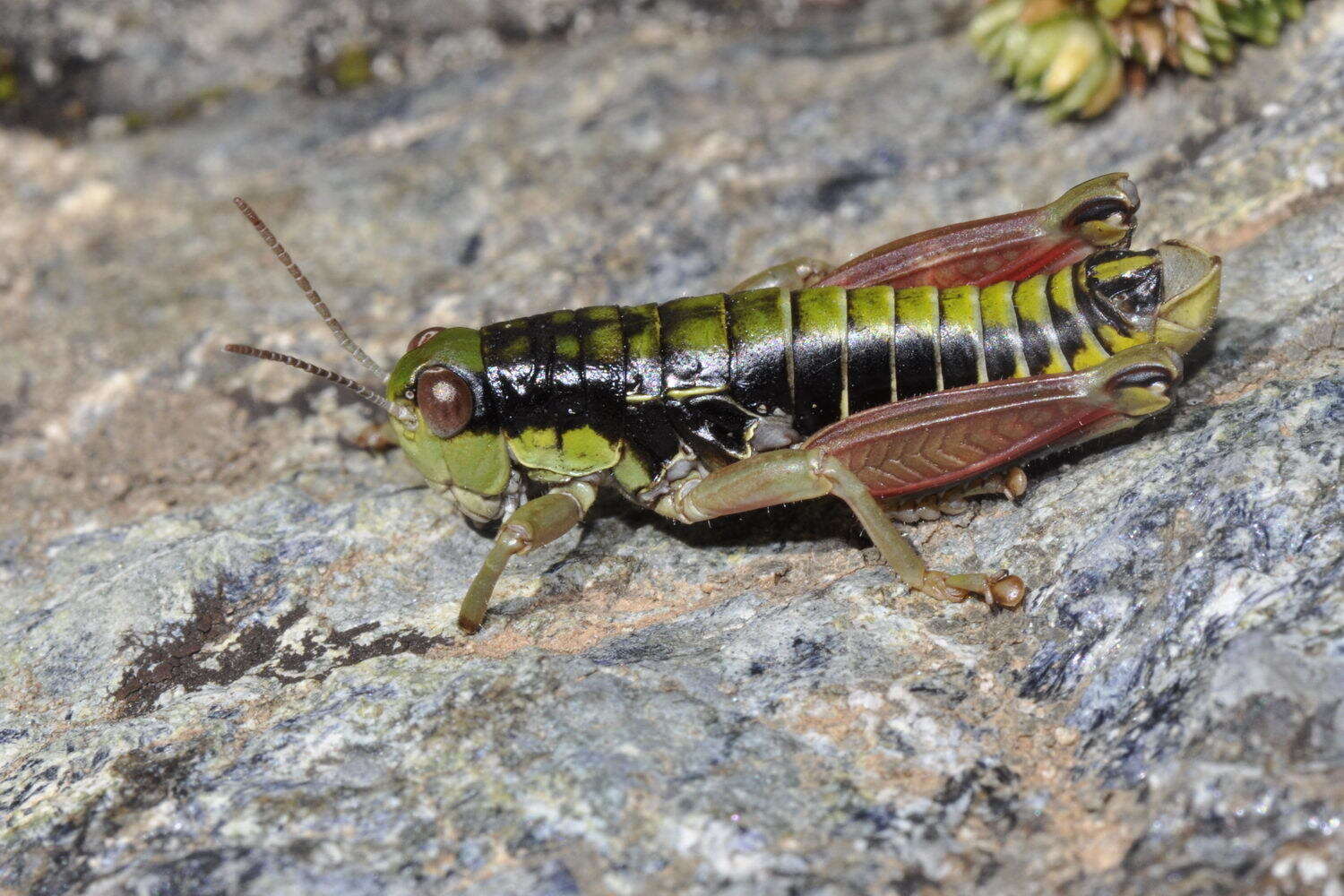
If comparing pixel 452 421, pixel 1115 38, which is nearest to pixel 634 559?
pixel 452 421

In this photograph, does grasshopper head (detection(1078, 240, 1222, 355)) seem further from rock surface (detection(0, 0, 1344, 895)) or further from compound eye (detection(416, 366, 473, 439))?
compound eye (detection(416, 366, 473, 439))

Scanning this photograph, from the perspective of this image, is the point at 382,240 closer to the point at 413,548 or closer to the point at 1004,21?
the point at 413,548

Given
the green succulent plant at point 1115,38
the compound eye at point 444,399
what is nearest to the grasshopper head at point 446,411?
the compound eye at point 444,399

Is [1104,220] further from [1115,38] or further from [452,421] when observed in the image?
[452,421]

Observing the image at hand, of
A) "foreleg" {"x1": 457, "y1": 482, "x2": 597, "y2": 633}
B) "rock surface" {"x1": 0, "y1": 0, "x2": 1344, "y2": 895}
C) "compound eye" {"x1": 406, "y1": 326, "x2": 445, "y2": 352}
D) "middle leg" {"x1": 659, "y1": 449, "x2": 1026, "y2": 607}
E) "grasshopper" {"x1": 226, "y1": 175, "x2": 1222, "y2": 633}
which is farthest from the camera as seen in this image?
"compound eye" {"x1": 406, "y1": 326, "x2": 445, "y2": 352}

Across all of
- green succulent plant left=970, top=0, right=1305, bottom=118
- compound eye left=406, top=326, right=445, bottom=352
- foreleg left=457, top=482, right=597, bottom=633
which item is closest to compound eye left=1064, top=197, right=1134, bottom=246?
A: green succulent plant left=970, top=0, right=1305, bottom=118

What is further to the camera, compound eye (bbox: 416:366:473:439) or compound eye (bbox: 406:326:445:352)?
compound eye (bbox: 406:326:445:352)
